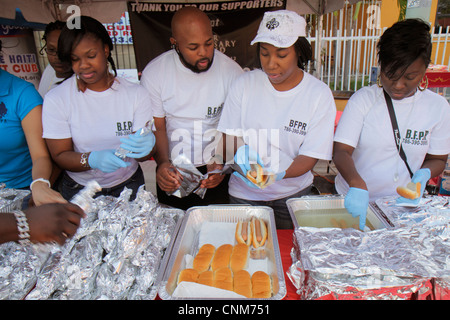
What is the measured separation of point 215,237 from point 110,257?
1.92ft

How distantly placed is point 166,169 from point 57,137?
26.5 inches

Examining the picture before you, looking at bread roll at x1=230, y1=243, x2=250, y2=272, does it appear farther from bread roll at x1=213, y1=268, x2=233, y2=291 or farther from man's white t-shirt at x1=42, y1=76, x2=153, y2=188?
man's white t-shirt at x1=42, y1=76, x2=153, y2=188

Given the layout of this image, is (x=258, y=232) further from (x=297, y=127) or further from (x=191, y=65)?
(x=191, y=65)

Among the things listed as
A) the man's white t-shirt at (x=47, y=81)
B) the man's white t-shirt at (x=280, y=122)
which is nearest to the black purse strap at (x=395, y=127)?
the man's white t-shirt at (x=280, y=122)

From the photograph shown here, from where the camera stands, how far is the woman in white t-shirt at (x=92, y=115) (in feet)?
5.73

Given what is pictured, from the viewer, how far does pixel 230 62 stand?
2.41 meters

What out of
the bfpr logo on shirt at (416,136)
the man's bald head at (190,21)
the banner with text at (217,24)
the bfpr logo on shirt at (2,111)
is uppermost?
the banner with text at (217,24)

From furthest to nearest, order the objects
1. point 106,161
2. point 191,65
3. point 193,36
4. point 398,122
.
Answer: point 191,65 < point 193,36 < point 398,122 < point 106,161

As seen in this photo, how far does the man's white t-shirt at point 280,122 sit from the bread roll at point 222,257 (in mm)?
596

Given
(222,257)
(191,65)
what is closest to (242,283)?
(222,257)

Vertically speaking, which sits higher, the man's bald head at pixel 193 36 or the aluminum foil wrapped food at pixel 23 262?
the man's bald head at pixel 193 36

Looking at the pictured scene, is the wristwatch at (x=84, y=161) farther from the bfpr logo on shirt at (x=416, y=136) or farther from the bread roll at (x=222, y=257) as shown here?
the bfpr logo on shirt at (x=416, y=136)

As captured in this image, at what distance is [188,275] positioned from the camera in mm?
1334

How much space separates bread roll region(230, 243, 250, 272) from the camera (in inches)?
55.6
